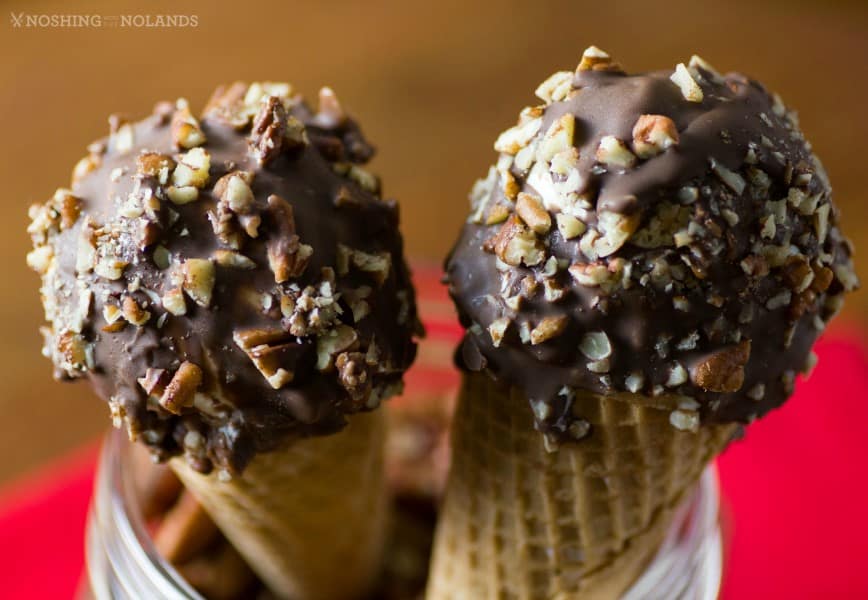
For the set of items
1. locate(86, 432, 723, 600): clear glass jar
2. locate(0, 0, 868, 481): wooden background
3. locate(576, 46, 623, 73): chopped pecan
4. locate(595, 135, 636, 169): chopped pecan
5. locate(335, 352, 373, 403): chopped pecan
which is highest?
locate(576, 46, 623, 73): chopped pecan

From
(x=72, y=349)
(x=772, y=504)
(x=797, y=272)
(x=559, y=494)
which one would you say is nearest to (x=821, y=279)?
(x=797, y=272)

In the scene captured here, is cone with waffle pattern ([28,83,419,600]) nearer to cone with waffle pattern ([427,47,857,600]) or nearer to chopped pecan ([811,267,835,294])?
cone with waffle pattern ([427,47,857,600])

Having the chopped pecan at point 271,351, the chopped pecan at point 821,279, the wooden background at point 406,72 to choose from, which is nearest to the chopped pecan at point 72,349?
the chopped pecan at point 271,351

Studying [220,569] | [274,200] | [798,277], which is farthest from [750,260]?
[220,569]

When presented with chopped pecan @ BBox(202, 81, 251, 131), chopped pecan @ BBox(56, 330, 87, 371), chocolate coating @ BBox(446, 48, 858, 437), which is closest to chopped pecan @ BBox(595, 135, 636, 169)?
chocolate coating @ BBox(446, 48, 858, 437)

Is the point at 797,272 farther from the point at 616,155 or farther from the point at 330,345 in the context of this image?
the point at 330,345

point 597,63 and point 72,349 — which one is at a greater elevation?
point 597,63

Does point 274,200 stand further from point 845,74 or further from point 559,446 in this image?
point 845,74
